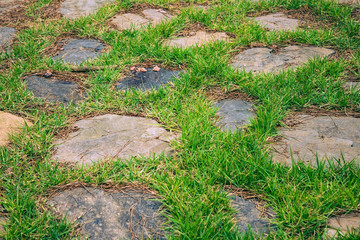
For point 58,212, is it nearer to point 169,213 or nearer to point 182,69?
point 169,213

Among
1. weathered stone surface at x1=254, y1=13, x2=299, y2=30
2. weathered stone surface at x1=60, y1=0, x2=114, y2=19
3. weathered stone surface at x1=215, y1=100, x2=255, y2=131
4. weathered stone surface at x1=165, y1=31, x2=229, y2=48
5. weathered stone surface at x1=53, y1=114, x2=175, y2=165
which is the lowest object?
weathered stone surface at x1=53, y1=114, x2=175, y2=165

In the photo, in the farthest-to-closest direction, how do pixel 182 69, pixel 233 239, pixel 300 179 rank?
1. pixel 182 69
2. pixel 300 179
3. pixel 233 239

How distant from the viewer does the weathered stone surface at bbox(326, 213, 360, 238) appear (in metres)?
1.53

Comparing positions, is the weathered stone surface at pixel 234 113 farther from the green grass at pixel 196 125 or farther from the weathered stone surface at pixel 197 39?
the weathered stone surface at pixel 197 39

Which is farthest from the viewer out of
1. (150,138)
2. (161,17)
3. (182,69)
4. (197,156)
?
(161,17)

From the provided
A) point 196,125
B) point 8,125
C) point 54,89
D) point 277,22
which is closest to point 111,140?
point 196,125

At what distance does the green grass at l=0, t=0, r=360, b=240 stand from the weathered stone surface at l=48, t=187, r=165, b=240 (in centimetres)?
7

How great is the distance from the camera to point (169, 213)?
1.70m

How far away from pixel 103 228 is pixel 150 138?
0.73 meters

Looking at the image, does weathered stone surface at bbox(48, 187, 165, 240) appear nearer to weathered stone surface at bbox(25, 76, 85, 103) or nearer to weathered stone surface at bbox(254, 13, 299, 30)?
weathered stone surface at bbox(25, 76, 85, 103)

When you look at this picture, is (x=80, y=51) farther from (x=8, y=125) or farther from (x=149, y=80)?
(x=8, y=125)

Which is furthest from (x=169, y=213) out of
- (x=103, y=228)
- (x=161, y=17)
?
(x=161, y=17)

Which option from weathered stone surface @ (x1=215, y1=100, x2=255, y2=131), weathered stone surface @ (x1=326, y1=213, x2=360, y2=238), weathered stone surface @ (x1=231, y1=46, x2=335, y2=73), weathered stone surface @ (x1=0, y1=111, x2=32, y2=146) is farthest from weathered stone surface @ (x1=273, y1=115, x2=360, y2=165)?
weathered stone surface @ (x1=0, y1=111, x2=32, y2=146)

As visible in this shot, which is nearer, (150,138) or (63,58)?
(150,138)
